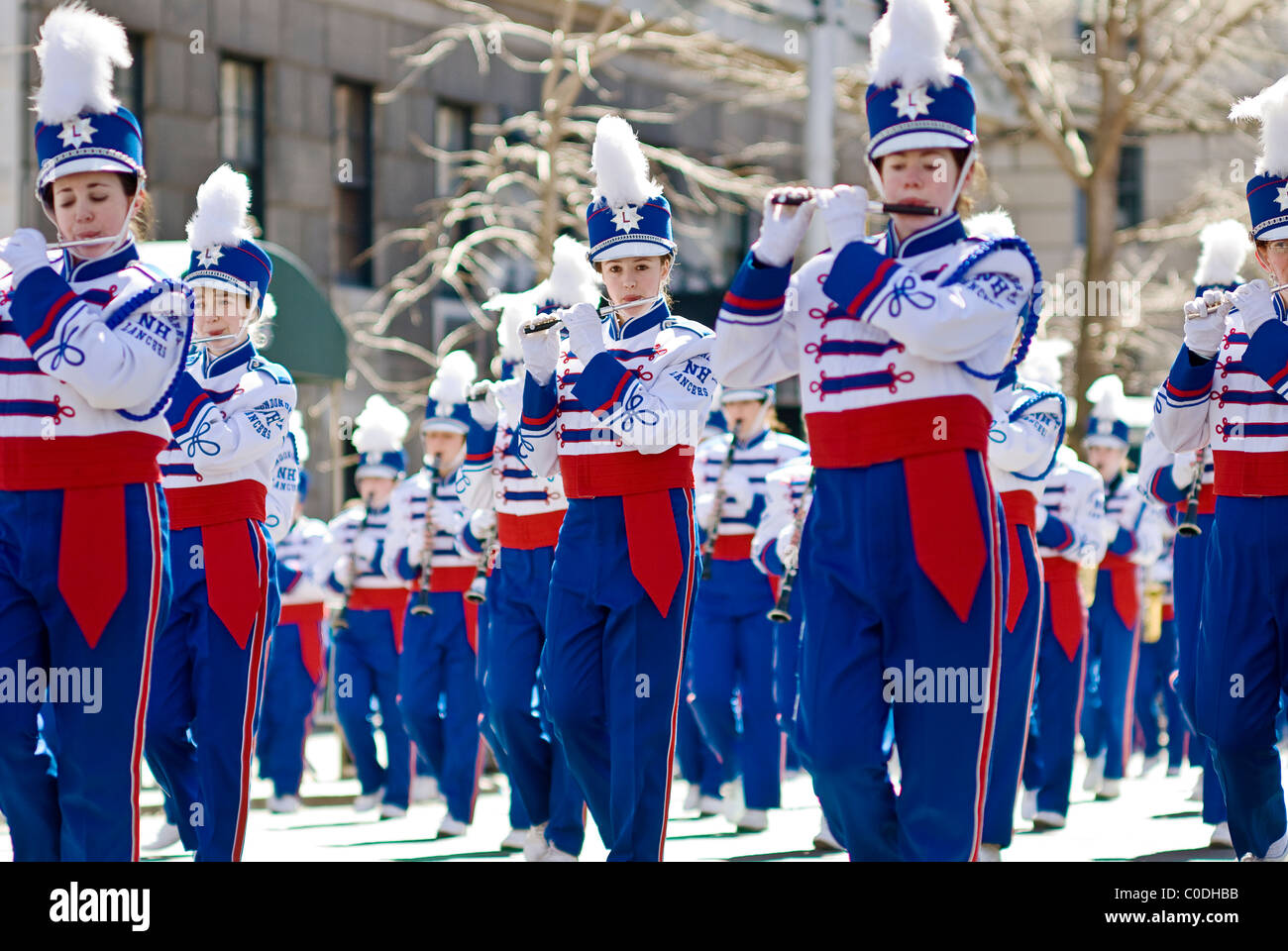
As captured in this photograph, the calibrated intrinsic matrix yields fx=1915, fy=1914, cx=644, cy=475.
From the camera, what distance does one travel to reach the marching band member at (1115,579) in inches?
500

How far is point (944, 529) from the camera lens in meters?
5.01

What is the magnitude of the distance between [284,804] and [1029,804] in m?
4.47

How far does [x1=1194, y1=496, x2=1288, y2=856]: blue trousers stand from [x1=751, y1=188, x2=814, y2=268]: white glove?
255 cm

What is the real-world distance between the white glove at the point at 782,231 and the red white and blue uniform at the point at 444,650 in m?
5.55

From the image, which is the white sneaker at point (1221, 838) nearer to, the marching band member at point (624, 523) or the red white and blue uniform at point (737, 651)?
the red white and blue uniform at point (737, 651)

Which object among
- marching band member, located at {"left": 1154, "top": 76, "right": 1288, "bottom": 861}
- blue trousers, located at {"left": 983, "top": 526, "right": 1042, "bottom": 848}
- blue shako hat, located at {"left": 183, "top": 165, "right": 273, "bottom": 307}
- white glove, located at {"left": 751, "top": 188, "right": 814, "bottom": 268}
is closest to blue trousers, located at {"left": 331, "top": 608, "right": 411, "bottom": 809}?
blue trousers, located at {"left": 983, "top": 526, "right": 1042, "bottom": 848}

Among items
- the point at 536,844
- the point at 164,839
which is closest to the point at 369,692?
→ the point at 164,839

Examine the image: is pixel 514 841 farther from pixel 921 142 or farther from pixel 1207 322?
pixel 921 142

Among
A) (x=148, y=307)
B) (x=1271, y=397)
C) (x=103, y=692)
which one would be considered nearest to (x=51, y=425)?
(x=148, y=307)

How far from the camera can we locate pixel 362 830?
1034 centimetres

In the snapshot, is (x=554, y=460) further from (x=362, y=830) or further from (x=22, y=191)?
(x=22, y=191)

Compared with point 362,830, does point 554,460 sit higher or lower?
higher

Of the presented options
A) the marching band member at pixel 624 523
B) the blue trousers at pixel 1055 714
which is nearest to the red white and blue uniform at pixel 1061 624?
the blue trousers at pixel 1055 714
